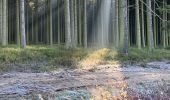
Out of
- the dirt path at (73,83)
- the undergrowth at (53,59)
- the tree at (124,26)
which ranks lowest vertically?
the dirt path at (73,83)

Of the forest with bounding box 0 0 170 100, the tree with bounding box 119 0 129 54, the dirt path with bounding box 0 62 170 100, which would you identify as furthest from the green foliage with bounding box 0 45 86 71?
the tree with bounding box 119 0 129 54

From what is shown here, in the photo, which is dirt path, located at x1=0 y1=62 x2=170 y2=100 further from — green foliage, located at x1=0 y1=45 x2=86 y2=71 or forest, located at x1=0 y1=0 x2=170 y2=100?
green foliage, located at x1=0 y1=45 x2=86 y2=71

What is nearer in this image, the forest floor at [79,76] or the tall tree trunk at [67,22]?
the forest floor at [79,76]

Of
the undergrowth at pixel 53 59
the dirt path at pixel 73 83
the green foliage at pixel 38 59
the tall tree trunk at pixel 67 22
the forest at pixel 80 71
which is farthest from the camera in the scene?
the tall tree trunk at pixel 67 22

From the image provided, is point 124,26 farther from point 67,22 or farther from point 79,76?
point 79,76

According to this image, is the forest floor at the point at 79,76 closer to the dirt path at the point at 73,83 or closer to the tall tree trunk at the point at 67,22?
the dirt path at the point at 73,83

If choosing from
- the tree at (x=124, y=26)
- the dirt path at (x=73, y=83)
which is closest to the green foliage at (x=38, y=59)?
the dirt path at (x=73, y=83)

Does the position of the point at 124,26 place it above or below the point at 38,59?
above

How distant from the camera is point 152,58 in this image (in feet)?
62.4

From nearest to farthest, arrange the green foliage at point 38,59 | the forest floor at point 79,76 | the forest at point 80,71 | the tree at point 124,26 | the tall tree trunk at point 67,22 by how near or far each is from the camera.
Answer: the forest floor at point 79,76, the forest at point 80,71, the green foliage at point 38,59, the tall tree trunk at point 67,22, the tree at point 124,26

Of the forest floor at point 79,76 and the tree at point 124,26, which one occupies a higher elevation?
the tree at point 124,26

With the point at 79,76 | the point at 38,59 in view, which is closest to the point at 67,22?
the point at 38,59

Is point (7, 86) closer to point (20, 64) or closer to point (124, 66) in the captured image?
point (20, 64)

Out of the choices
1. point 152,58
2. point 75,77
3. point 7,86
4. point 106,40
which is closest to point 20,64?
point 75,77
